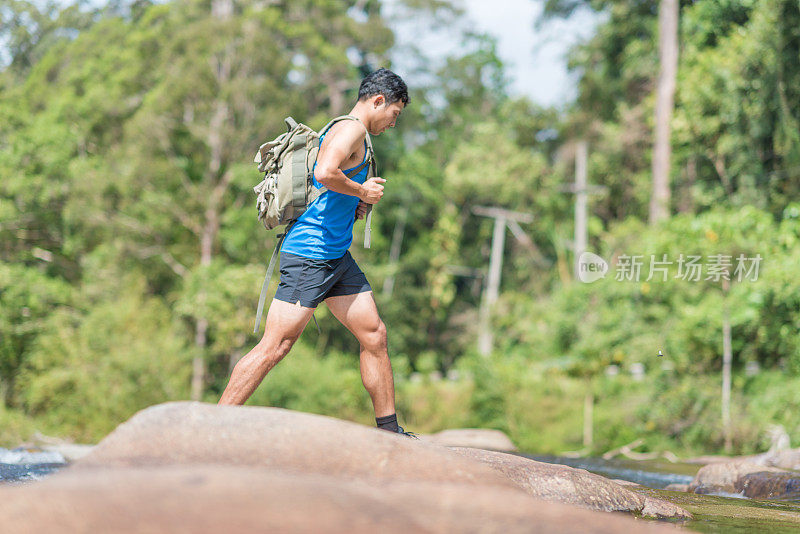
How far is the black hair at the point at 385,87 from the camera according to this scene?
4.63 meters

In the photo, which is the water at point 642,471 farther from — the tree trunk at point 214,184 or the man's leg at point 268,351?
the tree trunk at point 214,184

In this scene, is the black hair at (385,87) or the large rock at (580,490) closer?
the large rock at (580,490)

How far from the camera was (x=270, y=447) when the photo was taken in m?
2.85

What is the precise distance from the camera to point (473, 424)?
18.8 m

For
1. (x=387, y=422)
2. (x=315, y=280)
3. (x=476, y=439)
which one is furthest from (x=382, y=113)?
(x=476, y=439)

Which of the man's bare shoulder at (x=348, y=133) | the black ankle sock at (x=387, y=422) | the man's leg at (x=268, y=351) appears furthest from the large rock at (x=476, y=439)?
the man's bare shoulder at (x=348, y=133)

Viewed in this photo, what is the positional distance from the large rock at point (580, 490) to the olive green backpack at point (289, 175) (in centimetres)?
141

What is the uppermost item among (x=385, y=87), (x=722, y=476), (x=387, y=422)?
(x=385, y=87)

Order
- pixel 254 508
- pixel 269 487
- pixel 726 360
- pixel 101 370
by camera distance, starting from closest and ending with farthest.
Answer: pixel 254 508 → pixel 269 487 → pixel 726 360 → pixel 101 370

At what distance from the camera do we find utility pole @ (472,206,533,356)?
33.2 metres

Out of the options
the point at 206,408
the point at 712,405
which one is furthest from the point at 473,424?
the point at 206,408

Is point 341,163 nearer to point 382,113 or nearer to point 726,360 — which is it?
point 382,113

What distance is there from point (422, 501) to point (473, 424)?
16.8 metres

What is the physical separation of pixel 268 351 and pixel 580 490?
1.61 meters
